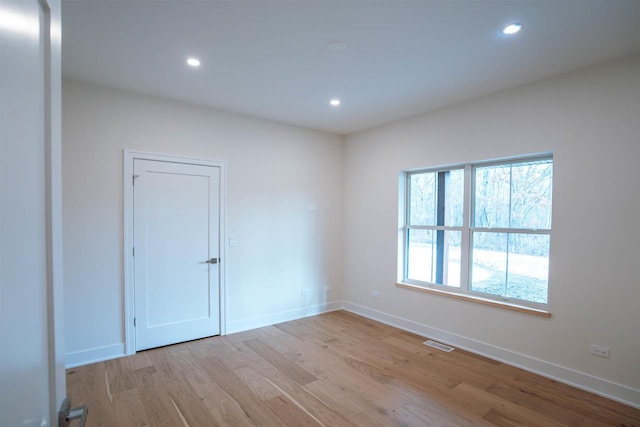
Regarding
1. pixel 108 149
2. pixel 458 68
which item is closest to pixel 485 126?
pixel 458 68

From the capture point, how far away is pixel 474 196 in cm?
380

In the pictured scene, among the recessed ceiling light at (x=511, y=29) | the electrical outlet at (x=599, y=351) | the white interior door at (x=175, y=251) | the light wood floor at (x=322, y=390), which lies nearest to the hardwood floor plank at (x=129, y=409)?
the light wood floor at (x=322, y=390)

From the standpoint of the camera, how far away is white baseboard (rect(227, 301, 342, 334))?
4184mm

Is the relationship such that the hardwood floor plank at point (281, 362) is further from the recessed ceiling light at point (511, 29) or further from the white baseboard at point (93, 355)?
the recessed ceiling light at point (511, 29)

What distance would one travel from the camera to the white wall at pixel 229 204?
3.21 metres

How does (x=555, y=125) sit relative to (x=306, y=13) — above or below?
below

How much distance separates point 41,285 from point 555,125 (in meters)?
3.81

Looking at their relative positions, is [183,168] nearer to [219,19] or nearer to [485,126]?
Result: [219,19]

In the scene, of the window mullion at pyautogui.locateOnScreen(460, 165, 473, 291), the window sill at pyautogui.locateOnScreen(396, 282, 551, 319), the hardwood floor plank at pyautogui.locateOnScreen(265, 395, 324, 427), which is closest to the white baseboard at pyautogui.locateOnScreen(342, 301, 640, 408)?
the window sill at pyautogui.locateOnScreen(396, 282, 551, 319)

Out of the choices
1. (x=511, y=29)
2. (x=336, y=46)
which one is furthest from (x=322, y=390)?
(x=511, y=29)

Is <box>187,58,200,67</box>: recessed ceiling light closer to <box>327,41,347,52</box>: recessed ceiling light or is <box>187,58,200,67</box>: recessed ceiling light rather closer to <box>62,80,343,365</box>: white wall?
<box>62,80,343,365</box>: white wall

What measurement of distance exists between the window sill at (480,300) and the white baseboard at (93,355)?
3414 millimetres

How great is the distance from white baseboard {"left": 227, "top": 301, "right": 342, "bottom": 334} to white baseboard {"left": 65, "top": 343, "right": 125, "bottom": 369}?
1213 millimetres

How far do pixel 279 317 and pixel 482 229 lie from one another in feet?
9.57
